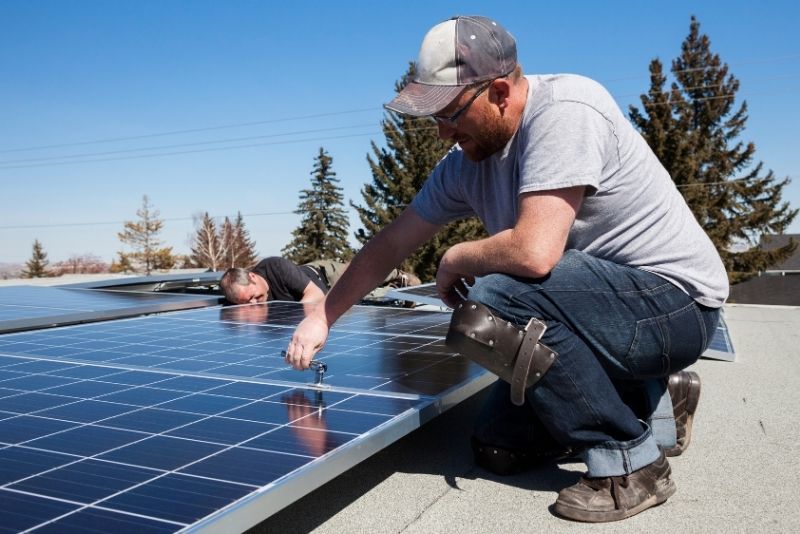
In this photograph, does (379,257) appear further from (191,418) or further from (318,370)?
(191,418)

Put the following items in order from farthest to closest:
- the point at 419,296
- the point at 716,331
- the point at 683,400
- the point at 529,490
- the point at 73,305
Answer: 1. the point at 419,296
2. the point at 73,305
3. the point at 716,331
4. the point at 683,400
5. the point at 529,490

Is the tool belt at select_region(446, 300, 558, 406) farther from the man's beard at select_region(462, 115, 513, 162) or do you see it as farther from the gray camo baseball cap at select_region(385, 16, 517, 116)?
the gray camo baseball cap at select_region(385, 16, 517, 116)

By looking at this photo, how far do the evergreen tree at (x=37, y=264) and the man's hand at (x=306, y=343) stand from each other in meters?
65.2

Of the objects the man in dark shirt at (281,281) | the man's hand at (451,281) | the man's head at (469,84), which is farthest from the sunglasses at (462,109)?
the man in dark shirt at (281,281)

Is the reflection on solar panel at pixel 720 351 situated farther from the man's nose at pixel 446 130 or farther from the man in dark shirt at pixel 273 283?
the man's nose at pixel 446 130

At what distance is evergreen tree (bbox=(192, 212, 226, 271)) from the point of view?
65.7 m

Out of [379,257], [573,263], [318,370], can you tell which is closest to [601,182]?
[573,263]

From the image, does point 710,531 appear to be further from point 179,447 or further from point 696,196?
point 696,196

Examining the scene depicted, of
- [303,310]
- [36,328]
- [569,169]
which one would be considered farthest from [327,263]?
[569,169]

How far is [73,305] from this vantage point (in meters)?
6.25

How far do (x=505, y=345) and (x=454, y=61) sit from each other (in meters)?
0.97

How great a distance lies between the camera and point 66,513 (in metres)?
1.76

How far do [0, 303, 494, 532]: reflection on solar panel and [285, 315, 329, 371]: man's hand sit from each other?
6.3 inches

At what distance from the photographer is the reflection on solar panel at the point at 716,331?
587cm
